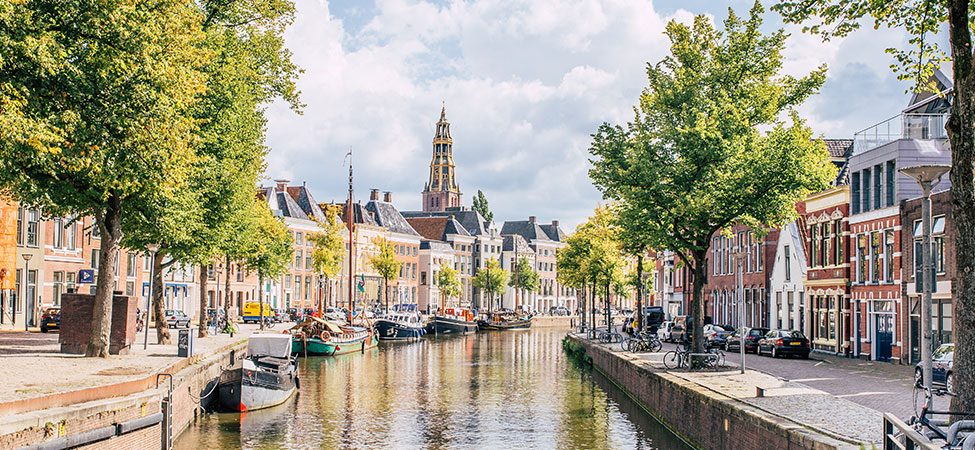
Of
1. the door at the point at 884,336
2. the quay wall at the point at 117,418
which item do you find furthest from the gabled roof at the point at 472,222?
the quay wall at the point at 117,418

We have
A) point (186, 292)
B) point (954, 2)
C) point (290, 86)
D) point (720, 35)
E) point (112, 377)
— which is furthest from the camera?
point (186, 292)

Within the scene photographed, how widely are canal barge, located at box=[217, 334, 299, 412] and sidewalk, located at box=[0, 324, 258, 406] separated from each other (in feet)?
6.00

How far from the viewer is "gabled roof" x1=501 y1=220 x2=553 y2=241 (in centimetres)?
16488

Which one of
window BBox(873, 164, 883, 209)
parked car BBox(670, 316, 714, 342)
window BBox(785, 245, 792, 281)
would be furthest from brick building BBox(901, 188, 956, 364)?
parked car BBox(670, 316, 714, 342)

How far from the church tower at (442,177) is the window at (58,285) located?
134 metres

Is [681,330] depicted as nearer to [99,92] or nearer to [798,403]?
[798,403]

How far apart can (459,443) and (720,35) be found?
672 inches

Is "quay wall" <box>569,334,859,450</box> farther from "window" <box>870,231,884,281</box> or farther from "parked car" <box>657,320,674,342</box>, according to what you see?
"parked car" <box>657,320,674,342</box>

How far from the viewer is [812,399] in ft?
72.4

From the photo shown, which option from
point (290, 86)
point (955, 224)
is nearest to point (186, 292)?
point (290, 86)

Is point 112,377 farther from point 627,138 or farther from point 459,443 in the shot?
point 627,138

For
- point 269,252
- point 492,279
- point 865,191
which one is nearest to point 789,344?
point 865,191

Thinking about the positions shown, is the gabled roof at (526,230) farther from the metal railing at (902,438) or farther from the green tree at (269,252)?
the metal railing at (902,438)

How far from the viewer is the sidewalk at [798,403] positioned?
16.6 metres
